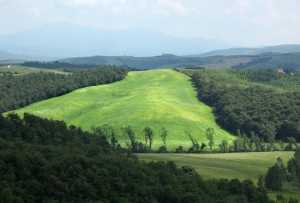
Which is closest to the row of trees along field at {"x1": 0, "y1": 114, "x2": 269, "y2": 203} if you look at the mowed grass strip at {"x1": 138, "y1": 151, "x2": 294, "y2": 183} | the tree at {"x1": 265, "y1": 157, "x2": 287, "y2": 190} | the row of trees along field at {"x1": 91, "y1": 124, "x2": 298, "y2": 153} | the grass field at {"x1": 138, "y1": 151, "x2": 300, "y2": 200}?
the tree at {"x1": 265, "y1": 157, "x2": 287, "y2": 190}

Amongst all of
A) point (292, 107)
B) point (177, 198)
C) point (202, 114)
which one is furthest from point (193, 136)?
Answer: point (177, 198)

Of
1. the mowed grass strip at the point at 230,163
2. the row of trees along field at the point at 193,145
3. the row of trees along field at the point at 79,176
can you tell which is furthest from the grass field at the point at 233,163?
the row of trees along field at the point at 79,176

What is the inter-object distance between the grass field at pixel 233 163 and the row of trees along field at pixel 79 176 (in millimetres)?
16854

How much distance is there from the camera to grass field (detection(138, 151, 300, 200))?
97.4 m

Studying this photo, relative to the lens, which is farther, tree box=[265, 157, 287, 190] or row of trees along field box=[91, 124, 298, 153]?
row of trees along field box=[91, 124, 298, 153]

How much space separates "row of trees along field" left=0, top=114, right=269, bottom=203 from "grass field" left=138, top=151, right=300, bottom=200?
16.9m

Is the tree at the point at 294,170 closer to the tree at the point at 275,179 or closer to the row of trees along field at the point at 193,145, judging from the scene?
the tree at the point at 275,179

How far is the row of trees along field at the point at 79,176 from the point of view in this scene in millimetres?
59250

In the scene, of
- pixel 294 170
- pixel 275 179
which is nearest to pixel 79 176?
pixel 275 179

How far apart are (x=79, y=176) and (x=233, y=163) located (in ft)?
192

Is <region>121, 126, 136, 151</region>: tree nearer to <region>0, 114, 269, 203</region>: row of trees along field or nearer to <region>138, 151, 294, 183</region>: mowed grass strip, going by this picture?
<region>138, 151, 294, 183</region>: mowed grass strip

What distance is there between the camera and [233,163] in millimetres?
114688

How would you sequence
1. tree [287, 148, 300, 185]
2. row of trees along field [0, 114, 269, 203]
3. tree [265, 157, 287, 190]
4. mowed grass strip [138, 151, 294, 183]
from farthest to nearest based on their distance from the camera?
mowed grass strip [138, 151, 294, 183]
tree [287, 148, 300, 185]
tree [265, 157, 287, 190]
row of trees along field [0, 114, 269, 203]

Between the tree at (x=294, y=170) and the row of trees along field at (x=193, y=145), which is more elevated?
the tree at (x=294, y=170)
